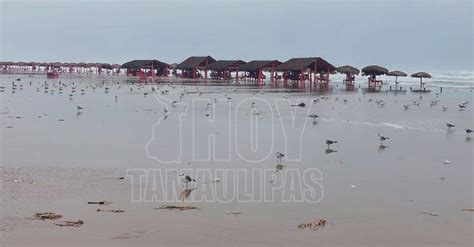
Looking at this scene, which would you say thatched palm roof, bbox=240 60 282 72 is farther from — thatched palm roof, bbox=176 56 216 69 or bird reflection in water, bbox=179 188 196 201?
bird reflection in water, bbox=179 188 196 201

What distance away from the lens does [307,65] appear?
63.9 metres

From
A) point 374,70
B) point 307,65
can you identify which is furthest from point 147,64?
point 374,70

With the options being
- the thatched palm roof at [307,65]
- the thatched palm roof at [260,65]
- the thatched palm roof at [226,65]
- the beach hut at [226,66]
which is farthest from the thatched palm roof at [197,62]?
the thatched palm roof at [307,65]

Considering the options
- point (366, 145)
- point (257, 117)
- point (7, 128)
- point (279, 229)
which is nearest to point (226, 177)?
point (279, 229)

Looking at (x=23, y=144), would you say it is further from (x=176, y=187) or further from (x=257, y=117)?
(x=257, y=117)

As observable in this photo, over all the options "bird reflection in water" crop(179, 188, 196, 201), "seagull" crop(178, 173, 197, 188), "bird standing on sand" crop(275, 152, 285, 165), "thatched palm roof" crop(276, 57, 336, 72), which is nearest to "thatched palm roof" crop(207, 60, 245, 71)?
"thatched palm roof" crop(276, 57, 336, 72)

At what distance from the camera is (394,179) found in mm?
13156

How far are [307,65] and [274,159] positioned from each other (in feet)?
163

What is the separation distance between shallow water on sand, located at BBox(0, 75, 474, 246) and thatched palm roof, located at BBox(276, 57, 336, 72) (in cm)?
3262

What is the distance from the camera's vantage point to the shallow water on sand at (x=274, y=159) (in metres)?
9.02

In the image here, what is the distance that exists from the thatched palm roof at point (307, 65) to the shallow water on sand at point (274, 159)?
32.6m

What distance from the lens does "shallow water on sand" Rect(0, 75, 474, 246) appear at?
29.6 ft

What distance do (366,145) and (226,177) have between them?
712 centimetres

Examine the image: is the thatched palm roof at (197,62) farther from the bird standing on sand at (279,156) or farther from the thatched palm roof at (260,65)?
the bird standing on sand at (279,156)
